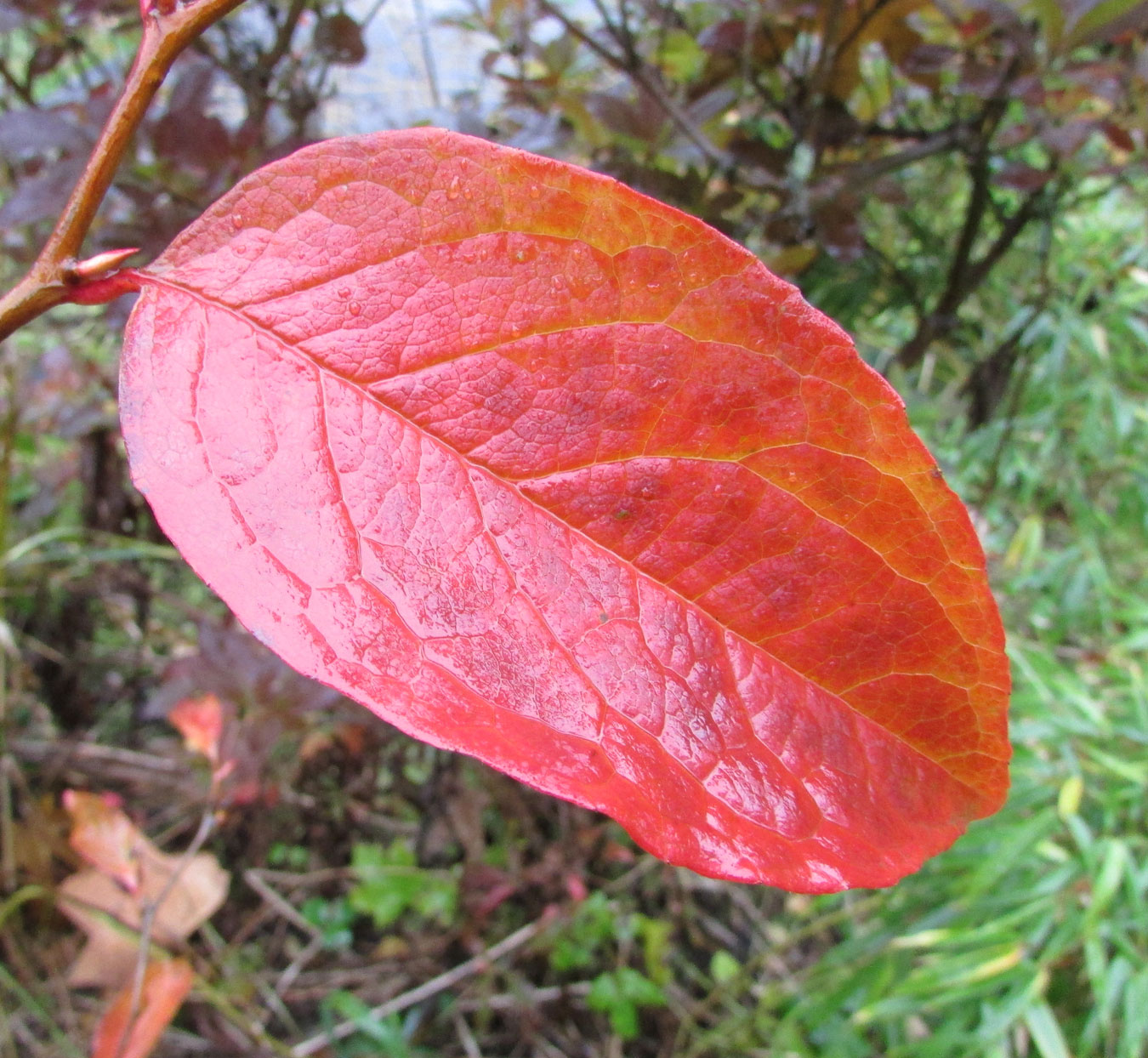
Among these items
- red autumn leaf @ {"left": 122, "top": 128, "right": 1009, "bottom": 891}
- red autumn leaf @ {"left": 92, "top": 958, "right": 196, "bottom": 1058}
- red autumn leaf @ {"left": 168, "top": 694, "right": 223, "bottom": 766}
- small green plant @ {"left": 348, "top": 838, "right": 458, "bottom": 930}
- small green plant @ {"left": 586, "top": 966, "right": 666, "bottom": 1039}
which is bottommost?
small green plant @ {"left": 586, "top": 966, "right": 666, "bottom": 1039}

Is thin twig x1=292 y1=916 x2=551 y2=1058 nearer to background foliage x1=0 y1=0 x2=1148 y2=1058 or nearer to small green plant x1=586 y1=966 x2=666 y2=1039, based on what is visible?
background foliage x1=0 y1=0 x2=1148 y2=1058

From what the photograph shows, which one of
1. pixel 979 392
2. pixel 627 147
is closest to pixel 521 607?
pixel 627 147

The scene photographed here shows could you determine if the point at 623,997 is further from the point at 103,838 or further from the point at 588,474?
the point at 588,474

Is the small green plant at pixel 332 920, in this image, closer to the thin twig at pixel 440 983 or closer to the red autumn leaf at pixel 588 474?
the thin twig at pixel 440 983

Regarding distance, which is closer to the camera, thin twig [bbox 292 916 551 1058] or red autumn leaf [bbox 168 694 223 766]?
red autumn leaf [bbox 168 694 223 766]

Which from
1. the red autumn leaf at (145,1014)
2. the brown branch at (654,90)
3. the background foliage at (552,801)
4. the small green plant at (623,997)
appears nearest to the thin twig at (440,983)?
the background foliage at (552,801)

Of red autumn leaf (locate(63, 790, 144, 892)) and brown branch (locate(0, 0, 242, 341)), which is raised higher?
brown branch (locate(0, 0, 242, 341))

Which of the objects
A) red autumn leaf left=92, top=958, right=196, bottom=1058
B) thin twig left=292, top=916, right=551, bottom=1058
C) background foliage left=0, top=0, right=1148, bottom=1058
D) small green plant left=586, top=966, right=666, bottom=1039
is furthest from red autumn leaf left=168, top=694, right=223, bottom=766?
small green plant left=586, top=966, right=666, bottom=1039
